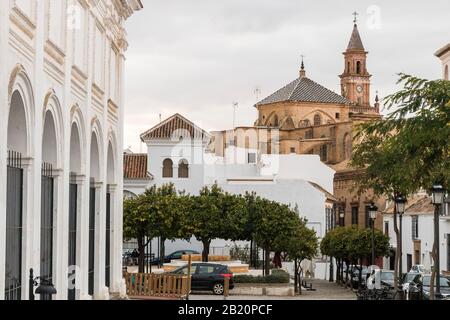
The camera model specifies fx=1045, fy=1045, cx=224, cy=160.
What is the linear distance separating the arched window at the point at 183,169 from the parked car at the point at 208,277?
99.0 ft

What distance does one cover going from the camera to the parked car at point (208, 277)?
3450 centimetres

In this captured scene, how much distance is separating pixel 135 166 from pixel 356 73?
7998 cm

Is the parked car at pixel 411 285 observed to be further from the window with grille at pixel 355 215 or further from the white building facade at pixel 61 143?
the window with grille at pixel 355 215

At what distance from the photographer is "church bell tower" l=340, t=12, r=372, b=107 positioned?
5492 inches

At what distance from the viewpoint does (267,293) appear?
122 feet

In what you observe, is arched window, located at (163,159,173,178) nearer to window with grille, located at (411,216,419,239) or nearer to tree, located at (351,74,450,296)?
window with grille, located at (411,216,419,239)

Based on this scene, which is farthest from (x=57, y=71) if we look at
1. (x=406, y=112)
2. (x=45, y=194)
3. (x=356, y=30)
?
(x=356, y=30)

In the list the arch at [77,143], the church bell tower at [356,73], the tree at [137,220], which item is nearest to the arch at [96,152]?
the arch at [77,143]

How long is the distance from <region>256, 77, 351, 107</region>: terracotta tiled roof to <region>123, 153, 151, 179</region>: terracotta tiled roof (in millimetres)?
52206

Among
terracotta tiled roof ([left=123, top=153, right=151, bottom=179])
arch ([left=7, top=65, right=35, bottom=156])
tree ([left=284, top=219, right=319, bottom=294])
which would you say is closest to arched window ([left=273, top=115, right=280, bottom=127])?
terracotta tiled roof ([left=123, top=153, right=151, bottom=179])
